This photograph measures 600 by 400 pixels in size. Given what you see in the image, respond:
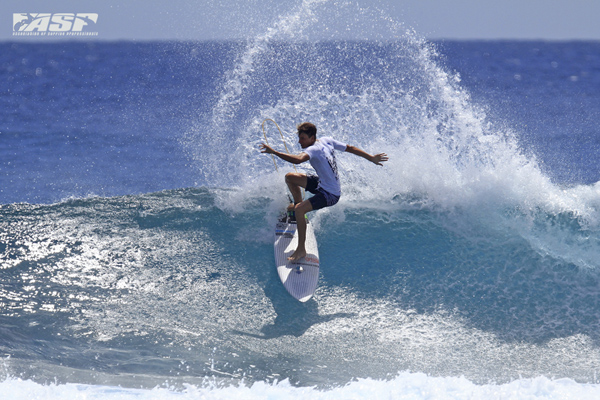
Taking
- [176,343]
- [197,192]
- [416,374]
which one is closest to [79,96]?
[197,192]

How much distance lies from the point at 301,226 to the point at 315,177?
0.64 metres

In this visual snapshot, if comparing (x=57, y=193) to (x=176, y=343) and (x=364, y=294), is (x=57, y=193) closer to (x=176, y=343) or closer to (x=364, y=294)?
(x=176, y=343)

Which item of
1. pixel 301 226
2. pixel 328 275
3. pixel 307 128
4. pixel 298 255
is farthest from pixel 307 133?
pixel 328 275

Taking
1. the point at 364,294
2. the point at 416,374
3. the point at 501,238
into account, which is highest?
the point at 501,238

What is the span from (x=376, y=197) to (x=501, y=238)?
1.80m

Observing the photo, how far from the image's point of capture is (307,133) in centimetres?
570

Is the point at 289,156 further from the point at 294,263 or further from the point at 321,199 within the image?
the point at 294,263

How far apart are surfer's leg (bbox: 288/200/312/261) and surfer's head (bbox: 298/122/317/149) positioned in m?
0.69

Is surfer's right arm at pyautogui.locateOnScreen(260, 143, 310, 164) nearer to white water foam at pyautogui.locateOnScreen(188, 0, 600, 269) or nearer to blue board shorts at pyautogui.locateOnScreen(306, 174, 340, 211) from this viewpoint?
blue board shorts at pyautogui.locateOnScreen(306, 174, 340, 211)

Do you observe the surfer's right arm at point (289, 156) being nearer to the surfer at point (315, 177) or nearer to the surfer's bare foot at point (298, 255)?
the surfer at point (315, 177)

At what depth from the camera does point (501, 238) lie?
22.6ft

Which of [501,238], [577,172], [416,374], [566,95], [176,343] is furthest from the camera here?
[566,95]

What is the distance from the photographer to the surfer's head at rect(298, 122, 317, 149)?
18.6ft

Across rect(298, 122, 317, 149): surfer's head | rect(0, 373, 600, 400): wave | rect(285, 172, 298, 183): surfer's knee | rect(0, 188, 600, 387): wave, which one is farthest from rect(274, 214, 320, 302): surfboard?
rect(298, 122, 317, 149): surfer's head
